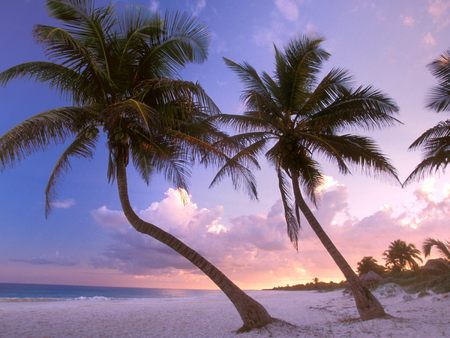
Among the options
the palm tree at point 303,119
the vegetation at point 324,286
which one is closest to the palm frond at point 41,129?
the palm tree at point 303,119

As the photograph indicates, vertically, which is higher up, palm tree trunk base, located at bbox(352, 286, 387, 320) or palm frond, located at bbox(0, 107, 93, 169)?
palm frond, located at bbox(0, 107, 93, 169)

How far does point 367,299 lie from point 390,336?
2600 millimetres

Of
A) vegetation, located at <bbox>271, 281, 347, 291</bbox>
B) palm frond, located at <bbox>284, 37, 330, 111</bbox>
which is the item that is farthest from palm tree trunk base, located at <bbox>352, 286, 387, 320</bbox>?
vegetation, located at <bbox>271, 281, 347, 291</bbox>

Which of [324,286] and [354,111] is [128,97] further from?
[324,286]

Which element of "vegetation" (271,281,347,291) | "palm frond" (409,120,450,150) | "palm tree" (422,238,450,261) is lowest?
"vegetation" (271,281,347,291)

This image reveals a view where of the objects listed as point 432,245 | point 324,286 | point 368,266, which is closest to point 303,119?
point 432,245

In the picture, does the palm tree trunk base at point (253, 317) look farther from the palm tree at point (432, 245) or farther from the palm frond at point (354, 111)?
the palm tree at point (432, 245)

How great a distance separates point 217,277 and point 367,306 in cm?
445

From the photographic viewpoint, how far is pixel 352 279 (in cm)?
974

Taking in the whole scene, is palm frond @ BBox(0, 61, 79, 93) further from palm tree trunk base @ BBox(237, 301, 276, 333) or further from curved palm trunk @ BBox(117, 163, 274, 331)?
palm tree trunk base @ BBox(237, 301, 276, 333)

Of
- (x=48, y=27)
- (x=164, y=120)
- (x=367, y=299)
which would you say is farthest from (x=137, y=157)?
(x=367, y=299)

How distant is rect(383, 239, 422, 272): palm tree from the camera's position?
36.3 metres

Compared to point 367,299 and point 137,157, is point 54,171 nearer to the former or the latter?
point 137,157

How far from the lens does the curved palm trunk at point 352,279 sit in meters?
9.33
